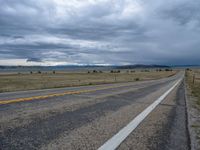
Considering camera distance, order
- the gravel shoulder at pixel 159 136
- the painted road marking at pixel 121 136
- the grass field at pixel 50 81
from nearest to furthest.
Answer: the painted road marking at pixel 121 136
the gravel shoulder at pixel 159 136
the grass field at pixel 50 81

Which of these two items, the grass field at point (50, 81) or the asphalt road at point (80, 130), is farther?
the grass field at point (50, 81)

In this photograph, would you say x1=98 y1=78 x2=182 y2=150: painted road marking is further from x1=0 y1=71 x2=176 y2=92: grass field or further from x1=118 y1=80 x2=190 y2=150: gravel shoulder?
x1=0 y1=71 x2=176 y2=92: grass field

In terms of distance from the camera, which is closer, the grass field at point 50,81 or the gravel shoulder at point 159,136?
the gravel shoulder at point 159,136

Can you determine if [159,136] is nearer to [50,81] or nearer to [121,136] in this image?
[121,136]

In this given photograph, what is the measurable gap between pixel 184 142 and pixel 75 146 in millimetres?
2361

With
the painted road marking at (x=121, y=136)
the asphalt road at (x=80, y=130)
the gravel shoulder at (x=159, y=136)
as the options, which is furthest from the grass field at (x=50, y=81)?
the gravel shoulder at (x=159, y=136)

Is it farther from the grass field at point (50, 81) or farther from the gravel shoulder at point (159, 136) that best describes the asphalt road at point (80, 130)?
the grass field at point (50, 81)

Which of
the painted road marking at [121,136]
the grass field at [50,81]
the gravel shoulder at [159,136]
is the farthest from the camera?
the grass field at [50,81]

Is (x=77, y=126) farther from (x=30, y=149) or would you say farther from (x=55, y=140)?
(x=30, y=149)

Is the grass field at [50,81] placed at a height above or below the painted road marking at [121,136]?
below

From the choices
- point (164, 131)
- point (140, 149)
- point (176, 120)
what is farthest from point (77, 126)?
point (176, 120)

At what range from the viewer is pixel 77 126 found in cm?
512

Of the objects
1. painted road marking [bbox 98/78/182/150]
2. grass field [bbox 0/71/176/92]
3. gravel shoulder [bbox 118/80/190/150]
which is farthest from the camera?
grass field [bbox 0/71/176/92]

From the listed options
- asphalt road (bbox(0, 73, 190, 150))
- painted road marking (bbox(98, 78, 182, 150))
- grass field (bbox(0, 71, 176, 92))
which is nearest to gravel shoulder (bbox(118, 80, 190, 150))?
asphalt road (bbox(0, 73, 190, 150))
